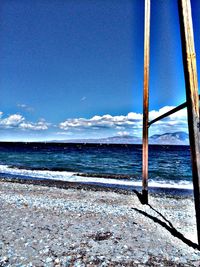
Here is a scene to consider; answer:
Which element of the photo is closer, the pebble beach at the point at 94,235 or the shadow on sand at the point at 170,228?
the pebble beach at the point at 94,235

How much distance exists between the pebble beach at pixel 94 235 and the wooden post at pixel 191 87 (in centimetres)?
137

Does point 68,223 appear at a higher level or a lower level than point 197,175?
lower

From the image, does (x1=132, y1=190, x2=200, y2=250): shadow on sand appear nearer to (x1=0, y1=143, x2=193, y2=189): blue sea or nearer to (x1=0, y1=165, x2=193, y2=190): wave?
(x1=0, y1=165, x2=193, y2=190): wave

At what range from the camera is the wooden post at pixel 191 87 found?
17.2 ft

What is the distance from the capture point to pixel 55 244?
235 inches

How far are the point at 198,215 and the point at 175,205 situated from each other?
657 cm

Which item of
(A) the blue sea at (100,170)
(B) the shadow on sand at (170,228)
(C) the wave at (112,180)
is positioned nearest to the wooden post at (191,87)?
(B) the shadow on sand at (170,228)

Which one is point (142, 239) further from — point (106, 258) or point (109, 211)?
point (109, 211)

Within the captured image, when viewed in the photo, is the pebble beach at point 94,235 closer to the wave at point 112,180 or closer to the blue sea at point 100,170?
the wave at point 112,180

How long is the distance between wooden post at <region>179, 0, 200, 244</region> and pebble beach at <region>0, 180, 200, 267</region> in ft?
4.49

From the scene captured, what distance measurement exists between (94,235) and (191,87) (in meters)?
4.67

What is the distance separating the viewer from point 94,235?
6.68 m

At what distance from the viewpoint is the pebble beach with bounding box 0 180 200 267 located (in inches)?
207

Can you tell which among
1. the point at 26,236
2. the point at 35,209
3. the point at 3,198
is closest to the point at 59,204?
the point at 35,209
